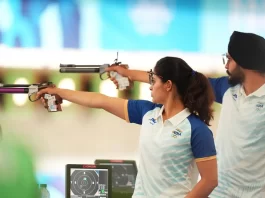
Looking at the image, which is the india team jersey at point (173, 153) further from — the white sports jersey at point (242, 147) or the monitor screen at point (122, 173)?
the monitor screen at point (122, 173)

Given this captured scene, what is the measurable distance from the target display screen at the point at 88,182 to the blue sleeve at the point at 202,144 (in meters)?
1.23

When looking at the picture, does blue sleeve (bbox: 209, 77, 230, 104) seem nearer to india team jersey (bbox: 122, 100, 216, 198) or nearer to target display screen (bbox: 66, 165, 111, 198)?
india team jersey (bbox: 122, 100, 216, 198)

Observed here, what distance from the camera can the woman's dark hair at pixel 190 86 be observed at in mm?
2521

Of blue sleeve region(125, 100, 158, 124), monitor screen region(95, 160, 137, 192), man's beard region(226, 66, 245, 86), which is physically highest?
man's beard region(226, 66, 245, 86)

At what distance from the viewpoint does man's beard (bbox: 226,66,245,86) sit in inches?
121

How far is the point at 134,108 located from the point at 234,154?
65 cm

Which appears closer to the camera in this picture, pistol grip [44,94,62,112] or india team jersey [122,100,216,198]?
india team jersey [122,100,216,198]

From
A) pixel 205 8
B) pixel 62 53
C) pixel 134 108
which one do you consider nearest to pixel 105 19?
pixel 62 53

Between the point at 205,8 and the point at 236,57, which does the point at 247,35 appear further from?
the point at 205,8

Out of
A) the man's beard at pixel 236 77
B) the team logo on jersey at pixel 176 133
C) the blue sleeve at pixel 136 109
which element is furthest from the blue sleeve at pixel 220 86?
the team logo on jersey at pixel 176 133

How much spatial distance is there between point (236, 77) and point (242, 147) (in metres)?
0.37

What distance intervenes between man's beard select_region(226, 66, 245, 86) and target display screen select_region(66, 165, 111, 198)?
1.00 metres

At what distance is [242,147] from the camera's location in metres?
3.00

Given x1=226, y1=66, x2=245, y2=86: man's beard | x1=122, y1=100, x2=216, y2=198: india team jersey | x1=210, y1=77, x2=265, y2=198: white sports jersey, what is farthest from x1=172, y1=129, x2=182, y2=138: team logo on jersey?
x1=226, y1=66, x2=245, y2=86: man's beard
